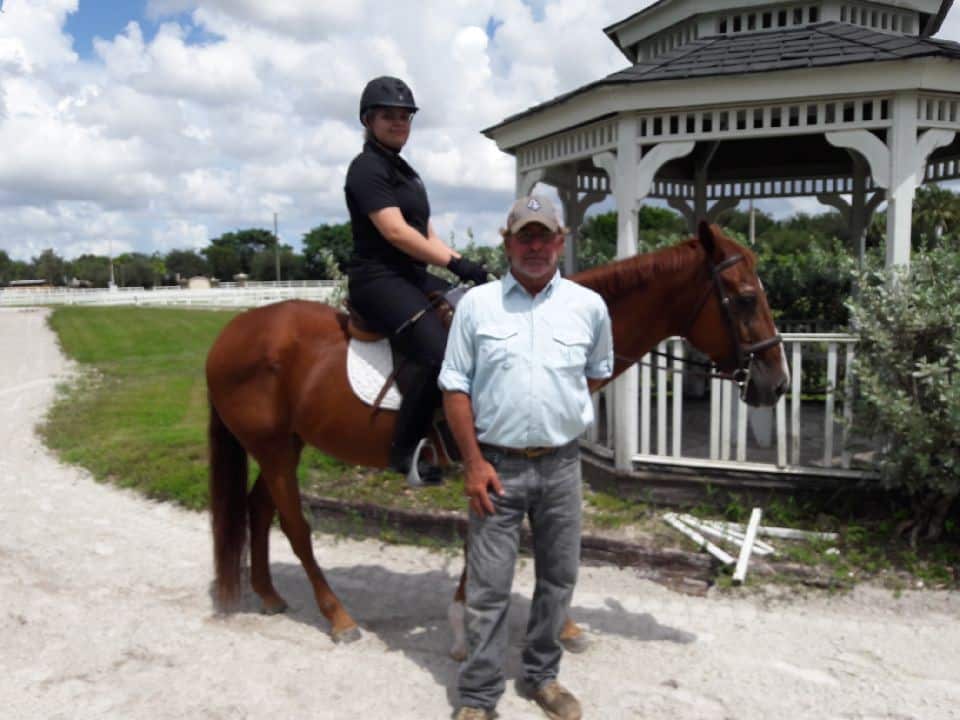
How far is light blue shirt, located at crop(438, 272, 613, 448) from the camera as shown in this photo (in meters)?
2.96

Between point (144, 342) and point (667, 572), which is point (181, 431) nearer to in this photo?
point (667, 572)

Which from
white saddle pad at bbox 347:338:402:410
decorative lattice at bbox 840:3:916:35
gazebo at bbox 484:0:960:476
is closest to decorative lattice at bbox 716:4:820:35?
gazebo at bbox 484:0:960:476

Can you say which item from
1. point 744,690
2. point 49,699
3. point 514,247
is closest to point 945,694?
point 744,690

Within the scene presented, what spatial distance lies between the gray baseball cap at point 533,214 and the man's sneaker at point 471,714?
1984mm

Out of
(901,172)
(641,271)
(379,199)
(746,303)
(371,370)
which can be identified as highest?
(901,172)

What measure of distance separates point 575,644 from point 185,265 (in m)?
107

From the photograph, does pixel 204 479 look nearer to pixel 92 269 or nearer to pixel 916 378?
pixel 916 378

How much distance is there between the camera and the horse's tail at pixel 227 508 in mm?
4438

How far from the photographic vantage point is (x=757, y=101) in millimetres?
5805

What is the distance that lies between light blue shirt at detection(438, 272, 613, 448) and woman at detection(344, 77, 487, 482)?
621mm

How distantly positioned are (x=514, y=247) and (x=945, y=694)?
2830mm

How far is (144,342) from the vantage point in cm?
2197

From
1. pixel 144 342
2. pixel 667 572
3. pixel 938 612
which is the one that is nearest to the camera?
pixel 938 612

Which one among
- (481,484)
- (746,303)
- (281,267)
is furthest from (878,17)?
(281,267)
